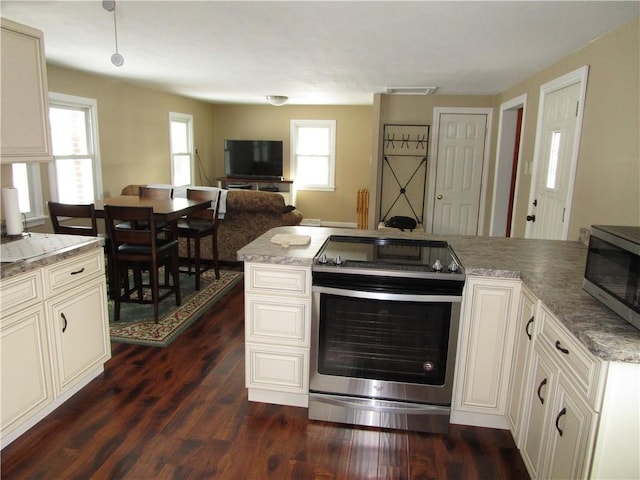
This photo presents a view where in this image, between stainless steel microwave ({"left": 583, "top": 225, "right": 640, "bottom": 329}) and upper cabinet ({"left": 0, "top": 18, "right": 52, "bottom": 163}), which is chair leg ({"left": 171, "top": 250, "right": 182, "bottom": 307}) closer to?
upper cabinet ({"left": 0, "top": 18, "right": 52, "bottom": 163})

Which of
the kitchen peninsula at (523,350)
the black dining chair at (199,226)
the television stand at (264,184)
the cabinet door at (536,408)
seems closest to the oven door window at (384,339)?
the kitchen peninsula at (523,350)

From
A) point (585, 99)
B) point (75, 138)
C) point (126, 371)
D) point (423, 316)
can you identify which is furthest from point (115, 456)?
point (75, 138)

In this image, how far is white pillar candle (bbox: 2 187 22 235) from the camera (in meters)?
2.37

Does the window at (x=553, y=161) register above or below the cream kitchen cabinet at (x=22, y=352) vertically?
above

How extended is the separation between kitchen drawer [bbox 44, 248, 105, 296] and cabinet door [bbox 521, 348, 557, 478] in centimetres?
237

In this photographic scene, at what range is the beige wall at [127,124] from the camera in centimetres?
Answer: 488

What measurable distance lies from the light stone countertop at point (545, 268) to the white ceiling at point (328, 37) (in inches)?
54.7

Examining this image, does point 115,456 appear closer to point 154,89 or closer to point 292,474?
point 292,474

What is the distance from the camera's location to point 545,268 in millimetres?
2104

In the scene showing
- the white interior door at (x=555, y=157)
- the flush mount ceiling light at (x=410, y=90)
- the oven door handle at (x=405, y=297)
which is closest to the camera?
the oven door handle at (x=405, y=297)

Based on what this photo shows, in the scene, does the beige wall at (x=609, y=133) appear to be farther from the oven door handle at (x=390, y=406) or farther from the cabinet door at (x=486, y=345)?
the oven door handle at (x=390, y=406)

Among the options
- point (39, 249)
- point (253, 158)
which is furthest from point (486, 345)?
point (253, 158)

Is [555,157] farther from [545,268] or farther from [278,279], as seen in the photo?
[278,279]

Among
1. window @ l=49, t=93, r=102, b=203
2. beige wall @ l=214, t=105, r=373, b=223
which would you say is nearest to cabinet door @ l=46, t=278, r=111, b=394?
window @ l=49, t=93, r=102, b=203
